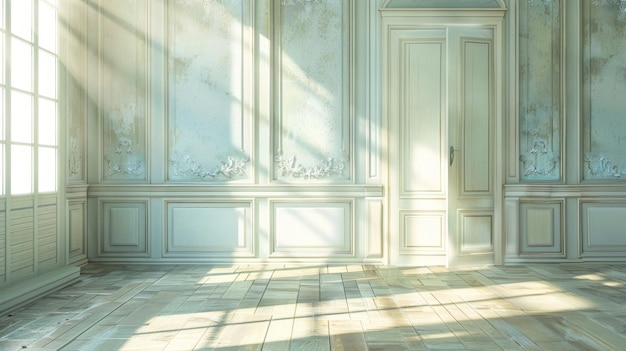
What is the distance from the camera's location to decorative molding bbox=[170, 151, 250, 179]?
622 cm

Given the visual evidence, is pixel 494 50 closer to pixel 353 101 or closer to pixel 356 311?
pixel 353 101

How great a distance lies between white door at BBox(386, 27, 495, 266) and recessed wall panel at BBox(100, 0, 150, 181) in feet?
7.65

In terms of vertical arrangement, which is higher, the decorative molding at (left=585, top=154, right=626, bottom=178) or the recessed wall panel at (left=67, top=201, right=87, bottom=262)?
the decorative molding at (left=585, top=154, right=626, bottom=178)

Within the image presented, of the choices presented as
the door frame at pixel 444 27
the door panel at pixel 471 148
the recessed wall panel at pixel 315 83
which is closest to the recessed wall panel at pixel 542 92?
the door frame at pixel 444 27

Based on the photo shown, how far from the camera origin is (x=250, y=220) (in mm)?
6227

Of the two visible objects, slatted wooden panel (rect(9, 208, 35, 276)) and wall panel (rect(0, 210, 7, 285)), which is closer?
wall panel (rect(0, 210, 7, 285))

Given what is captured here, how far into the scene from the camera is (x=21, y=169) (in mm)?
4672

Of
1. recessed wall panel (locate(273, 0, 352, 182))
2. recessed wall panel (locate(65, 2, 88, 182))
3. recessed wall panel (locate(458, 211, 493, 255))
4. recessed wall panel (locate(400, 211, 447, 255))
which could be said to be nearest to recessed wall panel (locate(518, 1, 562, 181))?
recessed wall panel (locate(458, 211, 493, 255))

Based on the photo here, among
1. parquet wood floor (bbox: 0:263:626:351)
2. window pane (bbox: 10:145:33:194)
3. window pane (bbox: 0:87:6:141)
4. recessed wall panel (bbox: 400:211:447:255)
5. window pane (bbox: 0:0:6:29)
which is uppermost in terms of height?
window pane (bbox: 0:0:6:29)

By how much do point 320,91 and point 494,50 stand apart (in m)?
1.67

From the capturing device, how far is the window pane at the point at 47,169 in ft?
16.6

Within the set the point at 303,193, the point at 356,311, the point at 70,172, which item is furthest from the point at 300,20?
the point at 356,311

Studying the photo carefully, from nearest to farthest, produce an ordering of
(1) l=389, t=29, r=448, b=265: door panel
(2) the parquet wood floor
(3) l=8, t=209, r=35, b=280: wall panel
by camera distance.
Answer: (2) the parquet wood floor < (3) l=8, t=209, r=35, b=280: wall panel < (1) l=389, t=29, r=448, b=265: door panel

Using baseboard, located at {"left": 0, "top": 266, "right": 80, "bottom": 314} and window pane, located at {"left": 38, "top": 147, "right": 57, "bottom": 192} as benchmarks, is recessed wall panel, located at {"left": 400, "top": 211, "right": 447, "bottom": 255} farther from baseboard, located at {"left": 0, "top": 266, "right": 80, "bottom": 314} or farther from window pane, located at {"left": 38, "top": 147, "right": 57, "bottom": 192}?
window pane, located at {"left": 38, "top": 147, "right": 57, "bottom": 192}
